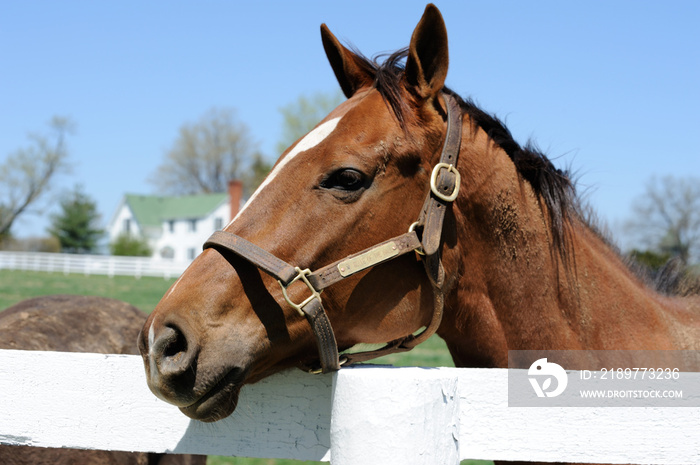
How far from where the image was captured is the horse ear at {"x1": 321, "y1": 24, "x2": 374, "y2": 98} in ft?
8.68

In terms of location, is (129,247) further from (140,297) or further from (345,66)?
(345,66)

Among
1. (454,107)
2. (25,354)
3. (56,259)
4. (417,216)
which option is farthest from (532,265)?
(56,259)

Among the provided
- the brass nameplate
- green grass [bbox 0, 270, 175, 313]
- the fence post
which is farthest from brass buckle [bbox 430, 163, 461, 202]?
green grass [bbox 0, 270, 175, 313]

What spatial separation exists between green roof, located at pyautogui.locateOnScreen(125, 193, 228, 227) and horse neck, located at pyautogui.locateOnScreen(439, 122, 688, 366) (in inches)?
2258

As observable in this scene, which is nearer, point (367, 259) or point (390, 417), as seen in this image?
point (390, 417)

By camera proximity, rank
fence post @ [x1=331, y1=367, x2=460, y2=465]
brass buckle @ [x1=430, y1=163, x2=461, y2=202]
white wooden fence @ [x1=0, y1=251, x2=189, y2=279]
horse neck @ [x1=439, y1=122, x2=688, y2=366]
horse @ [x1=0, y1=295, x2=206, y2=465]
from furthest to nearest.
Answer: white wooden fence @ [x1=0, y1=251, x2=189, y2=279] → horse @ [x1=0, y1=295, x2=206, y2=465] → horse neck @ [x1=439, y1=122, x2=688, y2=366] → brass buckle @ [x1=430, y1=163, x2=461, y2=202] → fence post @ [x1=331, y1=367, x2=460, y2=465]

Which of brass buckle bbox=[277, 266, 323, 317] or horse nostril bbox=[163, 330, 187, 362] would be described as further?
brass buckle bbox=[277, 266, 323, 317]

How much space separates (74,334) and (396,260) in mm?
2774

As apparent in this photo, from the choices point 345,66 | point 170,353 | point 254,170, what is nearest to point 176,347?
point 170,353

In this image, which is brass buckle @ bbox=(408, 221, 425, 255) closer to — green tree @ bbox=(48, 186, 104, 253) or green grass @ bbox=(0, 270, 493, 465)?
green grass @ bbox=(0, 270, 493, 465)

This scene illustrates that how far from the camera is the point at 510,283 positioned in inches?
93.7

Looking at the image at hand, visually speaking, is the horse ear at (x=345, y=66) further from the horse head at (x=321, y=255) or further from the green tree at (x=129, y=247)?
the green tree at (x=129, y=247)

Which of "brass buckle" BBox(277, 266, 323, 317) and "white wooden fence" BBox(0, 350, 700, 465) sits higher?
"brass buckle" BBox(277, 266, 323, 317)

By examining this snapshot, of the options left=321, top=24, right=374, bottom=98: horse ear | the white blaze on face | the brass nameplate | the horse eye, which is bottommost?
the brass nameplate
